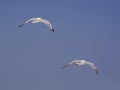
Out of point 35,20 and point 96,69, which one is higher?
point 35,20

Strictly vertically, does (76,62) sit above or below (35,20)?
below

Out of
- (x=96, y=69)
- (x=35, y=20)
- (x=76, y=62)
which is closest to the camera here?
(x=35, y=20)

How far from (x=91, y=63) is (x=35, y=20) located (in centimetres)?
262

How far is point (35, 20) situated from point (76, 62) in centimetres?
189

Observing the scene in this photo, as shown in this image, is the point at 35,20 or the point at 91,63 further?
the point at 91,63

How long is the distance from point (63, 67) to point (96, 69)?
113 cm

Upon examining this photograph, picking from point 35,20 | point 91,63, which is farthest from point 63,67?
point 35,20

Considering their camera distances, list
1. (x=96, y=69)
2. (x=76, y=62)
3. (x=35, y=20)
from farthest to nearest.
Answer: (x=96, y=69) < (x=76, y=62) < (x=35, y=20)

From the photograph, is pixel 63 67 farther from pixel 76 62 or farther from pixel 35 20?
pixel 35 20

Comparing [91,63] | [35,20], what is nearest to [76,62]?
[91,63]

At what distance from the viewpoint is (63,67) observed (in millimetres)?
16531

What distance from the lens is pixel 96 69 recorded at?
55.8ft

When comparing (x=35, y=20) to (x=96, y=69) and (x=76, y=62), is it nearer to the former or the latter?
(x=76, y=62)

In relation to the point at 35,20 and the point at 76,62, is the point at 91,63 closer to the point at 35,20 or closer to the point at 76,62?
the point at 76,62
